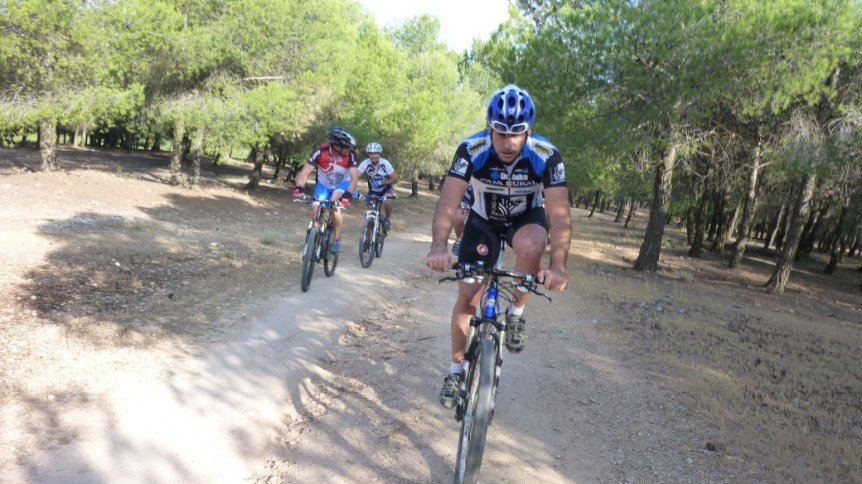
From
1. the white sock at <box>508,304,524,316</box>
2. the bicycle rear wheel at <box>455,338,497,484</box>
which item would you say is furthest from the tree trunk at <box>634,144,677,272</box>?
the bicycle rear wheel at <box>455,338,497,484</box>

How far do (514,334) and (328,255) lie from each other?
5.77 meters

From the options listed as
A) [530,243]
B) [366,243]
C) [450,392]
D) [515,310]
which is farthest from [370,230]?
[450,392]

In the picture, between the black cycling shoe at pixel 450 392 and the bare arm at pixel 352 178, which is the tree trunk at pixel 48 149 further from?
the black cycling shoe at pixel 450 392

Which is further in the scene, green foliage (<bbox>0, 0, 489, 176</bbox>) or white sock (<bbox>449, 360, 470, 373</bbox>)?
green foliage (<bbox>0, 0, 489, 176</bbox>)

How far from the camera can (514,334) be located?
3.69 m

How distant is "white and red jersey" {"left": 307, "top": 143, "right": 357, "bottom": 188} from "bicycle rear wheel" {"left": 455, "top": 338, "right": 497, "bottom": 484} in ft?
18.2

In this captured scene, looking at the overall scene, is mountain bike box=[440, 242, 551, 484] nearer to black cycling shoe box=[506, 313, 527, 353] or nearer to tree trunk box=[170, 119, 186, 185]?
black cycling shoe box=[506, 313, 527, 353]

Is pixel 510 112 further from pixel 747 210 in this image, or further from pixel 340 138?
pixel 747 210

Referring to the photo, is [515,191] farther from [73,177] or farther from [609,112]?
[73,177]

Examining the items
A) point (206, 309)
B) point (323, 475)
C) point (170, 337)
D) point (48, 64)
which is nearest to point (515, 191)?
point (323, 475)

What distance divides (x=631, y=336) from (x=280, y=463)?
564 cm

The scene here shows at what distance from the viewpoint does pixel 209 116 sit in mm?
18047

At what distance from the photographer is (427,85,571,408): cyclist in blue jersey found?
3408mm

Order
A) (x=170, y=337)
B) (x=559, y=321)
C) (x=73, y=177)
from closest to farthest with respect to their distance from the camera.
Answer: (x=170, y=337)
(x=559, y=321)
(x=73, y=177)
